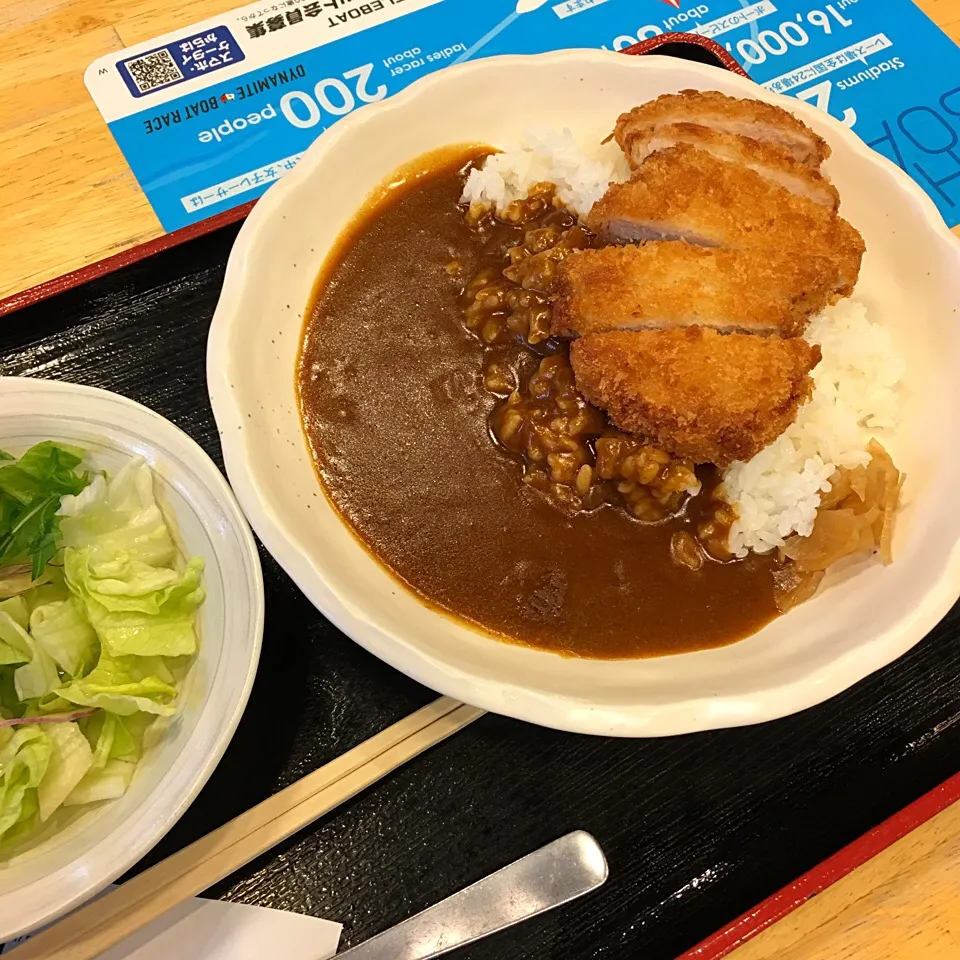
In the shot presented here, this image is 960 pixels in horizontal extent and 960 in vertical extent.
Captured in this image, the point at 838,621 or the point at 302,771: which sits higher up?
the point at 302,771

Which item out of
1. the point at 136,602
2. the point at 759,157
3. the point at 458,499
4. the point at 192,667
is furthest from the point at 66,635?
the point at 759,157

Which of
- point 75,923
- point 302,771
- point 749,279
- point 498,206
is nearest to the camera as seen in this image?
point 75,923

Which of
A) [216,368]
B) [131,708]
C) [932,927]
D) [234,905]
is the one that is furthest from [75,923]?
[932,927]

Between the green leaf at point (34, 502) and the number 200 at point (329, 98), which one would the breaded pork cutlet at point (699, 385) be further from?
the number 200 at point (329, 98)

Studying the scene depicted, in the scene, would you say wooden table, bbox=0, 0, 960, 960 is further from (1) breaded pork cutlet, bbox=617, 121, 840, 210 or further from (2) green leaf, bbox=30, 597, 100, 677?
(1) breaded pork cutlet, bbox=617, 121, 840, 210

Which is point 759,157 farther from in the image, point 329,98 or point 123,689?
point 123,689

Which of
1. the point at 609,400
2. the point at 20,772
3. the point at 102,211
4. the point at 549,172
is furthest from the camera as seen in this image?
the point at 102,211

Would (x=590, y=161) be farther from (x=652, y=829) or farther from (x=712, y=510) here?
(x=652, y=829)
